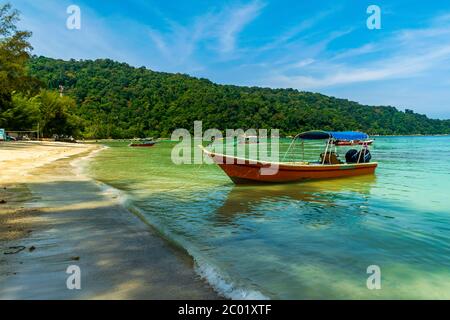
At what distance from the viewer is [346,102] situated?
158 metres

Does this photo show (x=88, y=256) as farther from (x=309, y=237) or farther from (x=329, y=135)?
(x=329, y=135)

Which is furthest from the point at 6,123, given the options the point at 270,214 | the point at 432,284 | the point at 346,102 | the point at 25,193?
the point at 346,102

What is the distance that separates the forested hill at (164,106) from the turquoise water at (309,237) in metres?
107

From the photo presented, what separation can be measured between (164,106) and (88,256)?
132662mm

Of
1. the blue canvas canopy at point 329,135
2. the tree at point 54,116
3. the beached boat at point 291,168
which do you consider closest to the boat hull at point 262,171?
the beached boat at point 291,168

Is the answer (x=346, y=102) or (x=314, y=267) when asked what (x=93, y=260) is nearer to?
(x=314, y=267)

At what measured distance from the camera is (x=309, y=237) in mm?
7605

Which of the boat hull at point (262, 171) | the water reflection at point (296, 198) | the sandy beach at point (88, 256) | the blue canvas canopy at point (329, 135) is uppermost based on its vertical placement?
the blue canvas canopy at point (329, 135)

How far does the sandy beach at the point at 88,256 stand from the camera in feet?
14.5

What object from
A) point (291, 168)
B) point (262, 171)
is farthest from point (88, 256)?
point (291, 168)

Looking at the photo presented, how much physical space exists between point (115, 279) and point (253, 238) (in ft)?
10.9

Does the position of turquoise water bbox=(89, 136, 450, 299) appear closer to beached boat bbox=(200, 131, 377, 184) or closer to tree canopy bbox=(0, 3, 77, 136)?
beached boat bbox=(200, 131, 377, 184)

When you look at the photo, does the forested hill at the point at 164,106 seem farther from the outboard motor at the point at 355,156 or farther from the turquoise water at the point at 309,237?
the turquoise water at the point at 309,237
